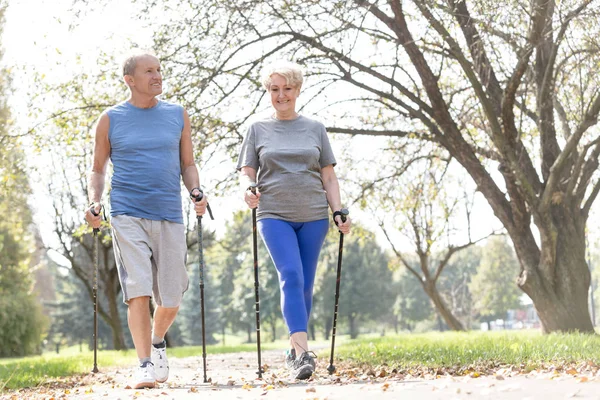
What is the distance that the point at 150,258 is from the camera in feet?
19.7

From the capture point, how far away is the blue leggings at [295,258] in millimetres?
6055

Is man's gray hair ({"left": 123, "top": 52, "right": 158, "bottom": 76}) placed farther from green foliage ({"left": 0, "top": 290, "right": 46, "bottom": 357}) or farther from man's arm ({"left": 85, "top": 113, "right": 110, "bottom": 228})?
green foliage ({"left": 0, "top": 290, "right": 46, "bottom": 357})

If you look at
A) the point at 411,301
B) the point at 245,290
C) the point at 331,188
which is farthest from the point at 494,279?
the point at 331,188

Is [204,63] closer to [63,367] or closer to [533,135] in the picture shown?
[63,367]

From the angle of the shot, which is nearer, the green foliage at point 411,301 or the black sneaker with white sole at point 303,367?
the black sneaker with white sole at point 303,367

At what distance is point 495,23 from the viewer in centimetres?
906

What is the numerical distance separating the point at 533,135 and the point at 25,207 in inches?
629

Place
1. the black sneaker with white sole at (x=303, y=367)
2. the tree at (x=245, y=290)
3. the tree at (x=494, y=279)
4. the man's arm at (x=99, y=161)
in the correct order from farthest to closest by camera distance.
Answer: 1. the tree at (x=494, y=279)
2. the tree at (x=245, y=290)
3. the man's arm at (x=99, y=161)
4. the black sneaker with white sole at (x=303, y=367)

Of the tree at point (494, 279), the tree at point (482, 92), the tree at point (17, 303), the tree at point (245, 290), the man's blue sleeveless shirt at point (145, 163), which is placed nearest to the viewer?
the man's blue sleeveless shirt at point (145, 163)

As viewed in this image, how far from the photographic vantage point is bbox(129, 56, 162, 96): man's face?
19.7ft

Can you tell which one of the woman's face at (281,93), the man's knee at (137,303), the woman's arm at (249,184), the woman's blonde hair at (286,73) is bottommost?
the man's knee at (137,303)

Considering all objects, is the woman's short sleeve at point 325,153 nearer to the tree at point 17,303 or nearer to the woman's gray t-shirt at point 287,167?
the woman's gray t-shirt at point 287,167

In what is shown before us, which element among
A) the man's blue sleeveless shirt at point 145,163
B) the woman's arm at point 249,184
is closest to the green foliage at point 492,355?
the woman's arm at point 249,184

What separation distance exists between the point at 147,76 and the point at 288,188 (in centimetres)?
132
